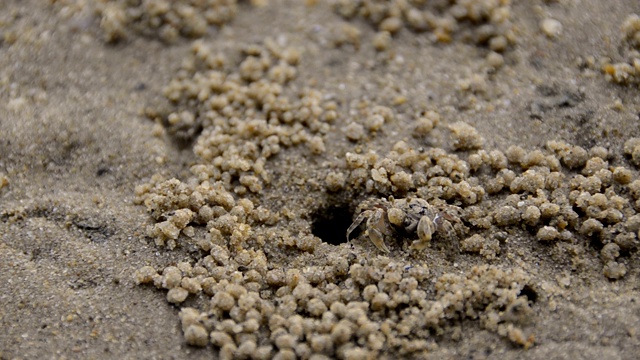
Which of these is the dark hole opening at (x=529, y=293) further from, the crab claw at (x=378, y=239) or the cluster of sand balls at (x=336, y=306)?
the crab claw at (x=378, y=239)

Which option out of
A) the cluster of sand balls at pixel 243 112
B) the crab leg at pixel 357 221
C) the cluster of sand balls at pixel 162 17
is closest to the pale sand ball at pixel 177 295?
the cluster of sand balls at pixel 243 112

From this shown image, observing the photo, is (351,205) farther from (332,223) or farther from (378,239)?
(378,239)

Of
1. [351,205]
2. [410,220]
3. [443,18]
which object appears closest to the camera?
Answer: [410,220]

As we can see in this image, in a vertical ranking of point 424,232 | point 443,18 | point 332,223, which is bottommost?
point 332,223

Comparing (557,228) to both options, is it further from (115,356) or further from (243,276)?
(115,356)

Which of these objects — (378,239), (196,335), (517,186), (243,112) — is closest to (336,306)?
(378,239)
